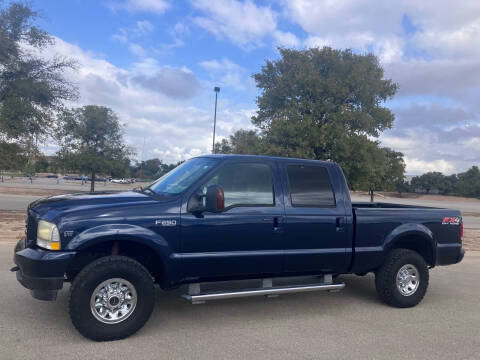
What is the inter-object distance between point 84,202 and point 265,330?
2.39 m

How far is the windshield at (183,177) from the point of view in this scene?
4.94 metres

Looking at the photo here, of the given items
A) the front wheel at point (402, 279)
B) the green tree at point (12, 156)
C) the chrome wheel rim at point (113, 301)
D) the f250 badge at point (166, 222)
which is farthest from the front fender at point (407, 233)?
the green tree at point (12, 156)

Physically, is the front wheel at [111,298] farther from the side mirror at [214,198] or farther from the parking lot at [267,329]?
the side mirror at [214,198]

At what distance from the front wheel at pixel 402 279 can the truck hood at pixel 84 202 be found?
3.34m

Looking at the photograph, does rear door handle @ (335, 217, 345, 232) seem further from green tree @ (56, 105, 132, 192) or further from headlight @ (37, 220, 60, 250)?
green tree @ (56, 105, 132, 192)

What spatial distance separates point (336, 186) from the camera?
5.67 meters

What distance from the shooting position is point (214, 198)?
4.43 metres

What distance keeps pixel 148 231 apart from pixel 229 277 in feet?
3.77

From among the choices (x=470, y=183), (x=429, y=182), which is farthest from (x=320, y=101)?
(x=429, y=182)

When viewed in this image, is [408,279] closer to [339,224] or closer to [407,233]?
[407,233]

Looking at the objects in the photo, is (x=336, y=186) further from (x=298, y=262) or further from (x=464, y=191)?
(x=464, y=191)

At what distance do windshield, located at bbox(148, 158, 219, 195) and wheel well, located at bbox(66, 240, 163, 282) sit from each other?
0.72 meters

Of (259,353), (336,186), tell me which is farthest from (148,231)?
(336,186)

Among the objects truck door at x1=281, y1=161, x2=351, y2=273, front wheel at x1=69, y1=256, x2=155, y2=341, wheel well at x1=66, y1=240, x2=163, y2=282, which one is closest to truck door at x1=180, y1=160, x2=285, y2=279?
truck door at x1=281, y1=161, x2=351, y2=273
